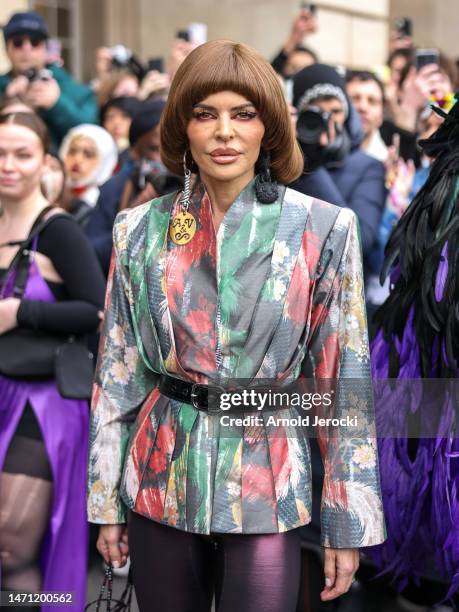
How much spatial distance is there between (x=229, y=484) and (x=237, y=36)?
10.6 m

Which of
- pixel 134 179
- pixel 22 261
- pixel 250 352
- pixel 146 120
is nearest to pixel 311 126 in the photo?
pixel 146 120

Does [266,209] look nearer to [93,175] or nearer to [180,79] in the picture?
[180,79]

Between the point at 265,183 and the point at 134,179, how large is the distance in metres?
2.43

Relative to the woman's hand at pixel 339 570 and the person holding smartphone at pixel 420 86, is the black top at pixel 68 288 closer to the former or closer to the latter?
the woman's hand at pixel 339 570

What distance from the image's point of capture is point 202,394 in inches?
91.1

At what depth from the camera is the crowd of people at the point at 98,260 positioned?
8.22 ft

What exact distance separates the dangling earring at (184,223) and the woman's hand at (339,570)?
2.65ft

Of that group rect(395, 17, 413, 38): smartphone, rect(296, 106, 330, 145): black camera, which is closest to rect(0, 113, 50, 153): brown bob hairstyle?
rect(296, 106, 330, 145): black camera

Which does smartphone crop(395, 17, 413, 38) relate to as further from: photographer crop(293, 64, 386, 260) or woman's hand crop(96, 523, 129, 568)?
woman's hand crop(96, 523, 129, 568)

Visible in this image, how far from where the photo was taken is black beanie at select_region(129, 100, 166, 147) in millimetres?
4586

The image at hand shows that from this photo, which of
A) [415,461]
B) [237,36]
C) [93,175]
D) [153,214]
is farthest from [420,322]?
[237,36]

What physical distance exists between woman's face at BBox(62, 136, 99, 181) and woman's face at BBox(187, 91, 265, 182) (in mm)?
3676

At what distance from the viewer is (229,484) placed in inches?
89.5

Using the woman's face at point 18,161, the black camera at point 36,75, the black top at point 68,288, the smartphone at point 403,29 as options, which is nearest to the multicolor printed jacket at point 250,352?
the black top at point 68,288
